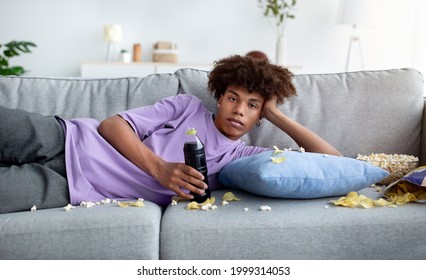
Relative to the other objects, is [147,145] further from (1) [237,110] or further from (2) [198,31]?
(2) [198,31]

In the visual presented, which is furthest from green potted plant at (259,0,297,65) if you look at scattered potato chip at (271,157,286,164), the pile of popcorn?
scattered potato chip at (271,157,286,164)

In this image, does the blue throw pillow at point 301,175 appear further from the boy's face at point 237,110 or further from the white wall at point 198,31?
the white wall at point 198,31

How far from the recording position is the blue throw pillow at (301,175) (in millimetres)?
1722

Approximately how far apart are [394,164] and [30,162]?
1374mm

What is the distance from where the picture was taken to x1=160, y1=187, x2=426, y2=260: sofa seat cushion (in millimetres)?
1553

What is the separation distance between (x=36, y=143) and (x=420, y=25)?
4216 mm

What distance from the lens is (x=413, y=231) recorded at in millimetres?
1597

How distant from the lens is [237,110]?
2020mm

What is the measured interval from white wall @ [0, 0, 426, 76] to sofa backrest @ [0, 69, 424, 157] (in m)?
3.06

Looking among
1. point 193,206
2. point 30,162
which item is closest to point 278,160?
point 193,206

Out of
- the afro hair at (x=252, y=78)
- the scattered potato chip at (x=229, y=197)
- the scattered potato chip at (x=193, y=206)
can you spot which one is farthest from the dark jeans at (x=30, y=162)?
the afro hair at (x=252, y=78)
